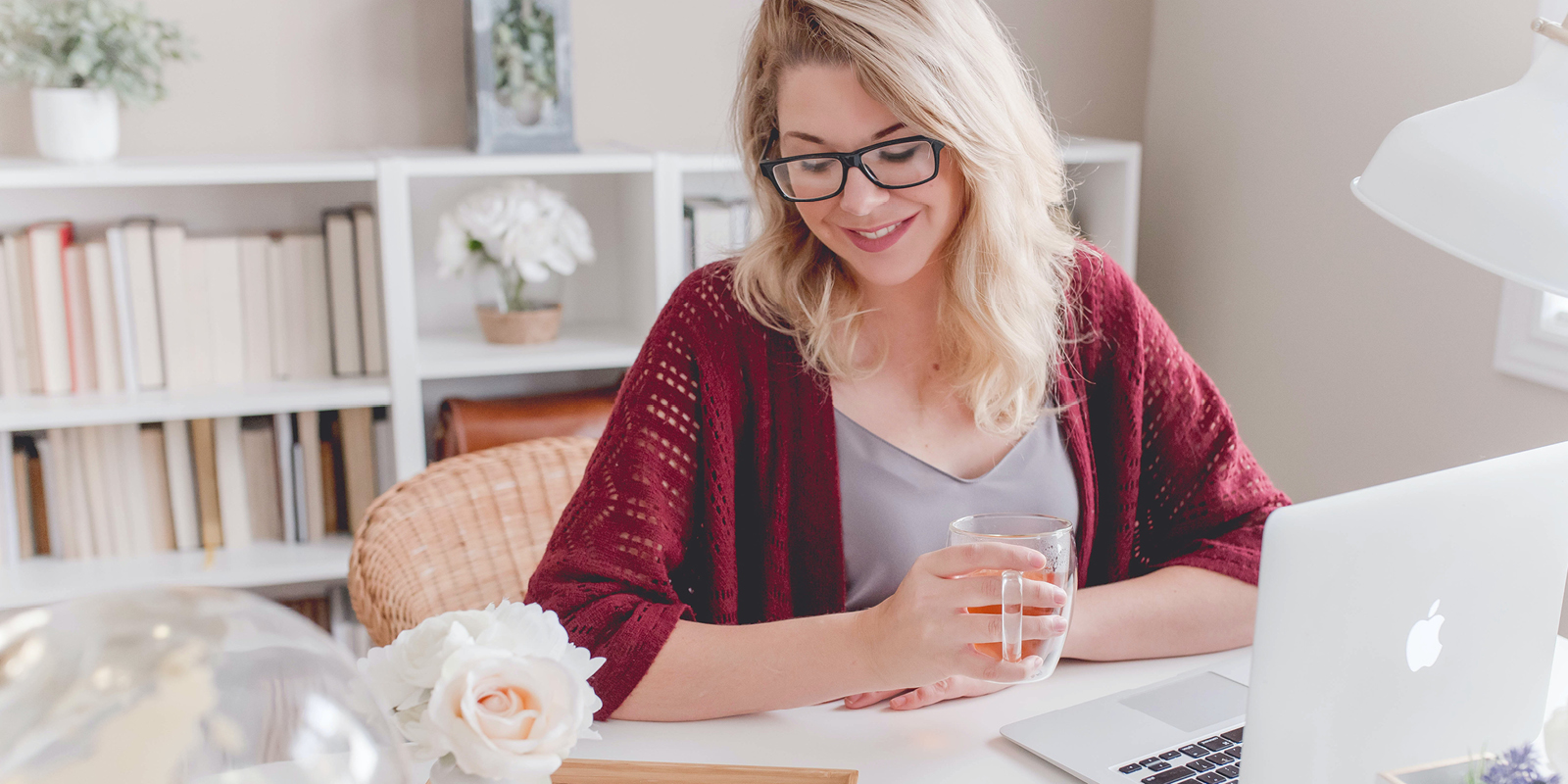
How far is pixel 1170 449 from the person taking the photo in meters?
1.43

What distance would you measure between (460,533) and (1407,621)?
127cm

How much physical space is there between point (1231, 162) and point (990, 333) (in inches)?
54.9

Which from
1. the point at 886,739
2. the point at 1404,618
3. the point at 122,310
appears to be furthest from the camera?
the point at 122,310

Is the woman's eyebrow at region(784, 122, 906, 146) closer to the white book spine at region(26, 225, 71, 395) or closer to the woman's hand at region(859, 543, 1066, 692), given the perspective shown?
the woman's hand at region(859, 543, 1066, 692)

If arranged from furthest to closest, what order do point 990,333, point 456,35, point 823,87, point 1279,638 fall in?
1. point 456,35
2. point 990,333
3. point 823,87
4. point 1279,638

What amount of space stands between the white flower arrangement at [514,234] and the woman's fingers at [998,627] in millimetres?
1532

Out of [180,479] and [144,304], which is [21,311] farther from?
[180,479]

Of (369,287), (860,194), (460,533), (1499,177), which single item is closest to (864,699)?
(860,194)

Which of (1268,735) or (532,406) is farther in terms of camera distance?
(532,406)

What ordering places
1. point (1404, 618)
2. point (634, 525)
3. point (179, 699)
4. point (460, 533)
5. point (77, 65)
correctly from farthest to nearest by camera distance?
1. point (77, 65)
2. point (460, 533)
3. point (634, 525)
4. point (1404, 618)
5. point (179, 699)

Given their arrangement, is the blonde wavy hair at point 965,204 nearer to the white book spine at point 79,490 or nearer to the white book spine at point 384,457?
the white book spine at point 384,457

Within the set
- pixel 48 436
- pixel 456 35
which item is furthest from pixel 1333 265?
pixel 48 436

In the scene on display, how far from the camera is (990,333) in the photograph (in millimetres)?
1384

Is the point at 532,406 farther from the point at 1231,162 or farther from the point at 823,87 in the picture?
the point at 1231,162
